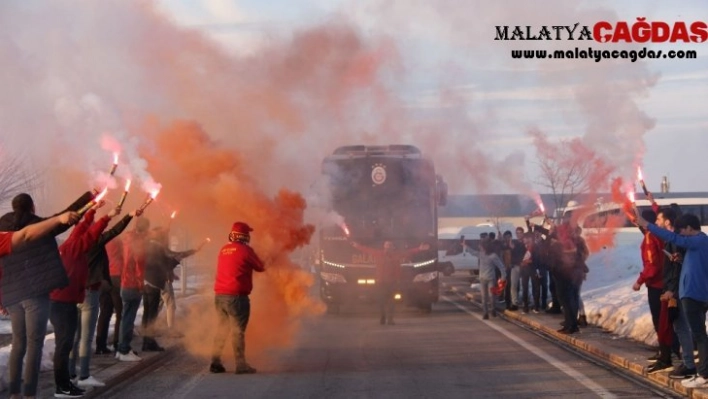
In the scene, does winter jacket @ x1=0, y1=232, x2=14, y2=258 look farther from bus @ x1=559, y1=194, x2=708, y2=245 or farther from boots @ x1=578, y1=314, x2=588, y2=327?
bus @ x1=559, y1=194, x2=708, y2=245

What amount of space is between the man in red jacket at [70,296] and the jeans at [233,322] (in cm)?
272

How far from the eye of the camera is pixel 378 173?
24.1 m

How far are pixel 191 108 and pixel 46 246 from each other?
41.2ft

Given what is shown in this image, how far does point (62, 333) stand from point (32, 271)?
1.46 meters

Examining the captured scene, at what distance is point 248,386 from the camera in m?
12.0

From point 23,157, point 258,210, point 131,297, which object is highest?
point 23,157

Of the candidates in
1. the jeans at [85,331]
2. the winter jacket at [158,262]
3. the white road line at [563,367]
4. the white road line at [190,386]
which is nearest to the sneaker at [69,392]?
the jeans at [85,331]

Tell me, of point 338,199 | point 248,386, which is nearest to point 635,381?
point 248,386

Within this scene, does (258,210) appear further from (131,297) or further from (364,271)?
(364,271)

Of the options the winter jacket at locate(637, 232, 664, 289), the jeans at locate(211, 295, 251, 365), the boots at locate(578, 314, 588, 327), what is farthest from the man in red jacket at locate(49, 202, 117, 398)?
the boots at locate(578, 314, 588, 327)

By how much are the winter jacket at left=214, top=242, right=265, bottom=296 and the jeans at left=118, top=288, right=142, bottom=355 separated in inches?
68.4

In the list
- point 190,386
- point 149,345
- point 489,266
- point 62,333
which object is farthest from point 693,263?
point 489,266

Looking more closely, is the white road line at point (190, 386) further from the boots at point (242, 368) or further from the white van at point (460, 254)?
the white van at point (460, 254)

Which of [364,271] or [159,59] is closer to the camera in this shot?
[159,59]
